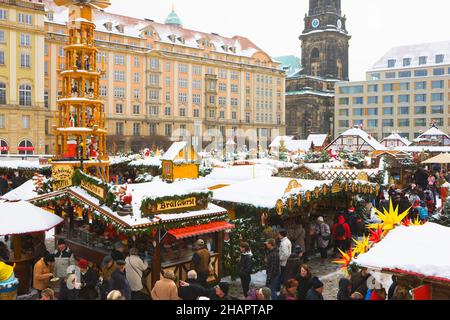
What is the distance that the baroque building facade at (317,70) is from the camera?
3730 inches

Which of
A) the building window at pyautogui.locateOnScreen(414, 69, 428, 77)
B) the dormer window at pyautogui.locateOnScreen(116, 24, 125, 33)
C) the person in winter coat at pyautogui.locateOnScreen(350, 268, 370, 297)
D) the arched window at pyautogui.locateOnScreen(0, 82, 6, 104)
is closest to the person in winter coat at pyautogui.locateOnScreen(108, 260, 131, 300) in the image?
the person in winter coat at pyautogui.locateOnScreen(350, 268, 370, 297)

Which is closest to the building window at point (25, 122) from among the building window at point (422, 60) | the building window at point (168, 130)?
the building window at point (168, 130)

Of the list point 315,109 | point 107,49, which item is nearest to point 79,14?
point 107,49

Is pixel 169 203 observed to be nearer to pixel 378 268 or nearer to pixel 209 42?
pixel 378 268

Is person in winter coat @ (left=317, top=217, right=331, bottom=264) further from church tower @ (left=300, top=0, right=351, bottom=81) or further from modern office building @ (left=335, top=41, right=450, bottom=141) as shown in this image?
church tower @ (left=300, top=0, right=351, bottom=81)

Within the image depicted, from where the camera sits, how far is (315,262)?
47.2 feet

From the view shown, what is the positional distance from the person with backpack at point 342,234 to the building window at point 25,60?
4965 cm

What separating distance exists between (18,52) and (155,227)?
50469mm

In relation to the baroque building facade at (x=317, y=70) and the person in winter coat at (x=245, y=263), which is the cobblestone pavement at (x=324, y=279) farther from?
the baroque building facade at (x=317, y=70)

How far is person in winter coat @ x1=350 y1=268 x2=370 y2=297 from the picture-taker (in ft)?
27.3

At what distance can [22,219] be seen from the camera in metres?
10.9

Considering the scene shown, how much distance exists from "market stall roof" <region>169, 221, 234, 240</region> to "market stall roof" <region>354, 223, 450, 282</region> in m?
4.64
